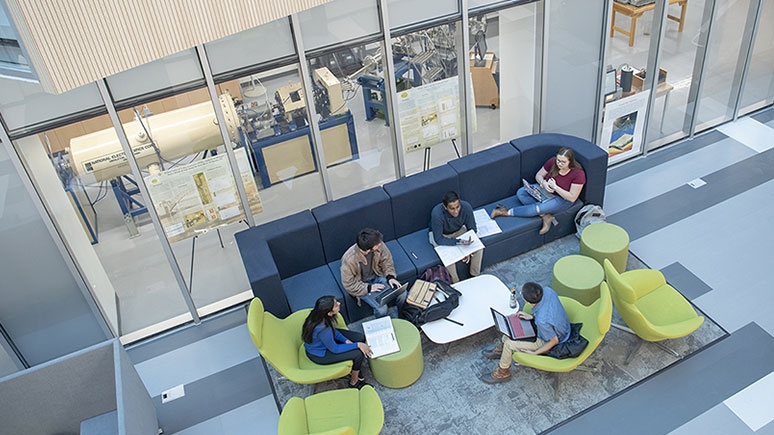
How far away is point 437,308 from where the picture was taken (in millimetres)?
5922

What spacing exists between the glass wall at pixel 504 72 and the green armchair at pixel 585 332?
9.25 feet

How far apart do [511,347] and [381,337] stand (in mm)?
1180

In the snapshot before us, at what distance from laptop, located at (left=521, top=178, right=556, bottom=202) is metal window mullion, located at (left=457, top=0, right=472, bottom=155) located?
0.89m

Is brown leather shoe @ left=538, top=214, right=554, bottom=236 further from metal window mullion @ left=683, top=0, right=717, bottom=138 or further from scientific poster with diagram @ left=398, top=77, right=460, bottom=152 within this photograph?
metal window mullion @ left=683, top=0, right=717, bottom=138

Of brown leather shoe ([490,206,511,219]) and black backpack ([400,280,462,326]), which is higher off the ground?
brown leather shoe ([490,206,511,219])

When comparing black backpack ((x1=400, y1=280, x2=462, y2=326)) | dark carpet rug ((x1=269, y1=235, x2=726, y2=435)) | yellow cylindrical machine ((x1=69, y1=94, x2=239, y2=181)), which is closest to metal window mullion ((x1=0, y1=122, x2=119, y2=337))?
yellow cylindrical machine ((x1=69, y1=94, x2=239, y2=181))

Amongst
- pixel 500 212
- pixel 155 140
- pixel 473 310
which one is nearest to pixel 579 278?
pixel 473 310

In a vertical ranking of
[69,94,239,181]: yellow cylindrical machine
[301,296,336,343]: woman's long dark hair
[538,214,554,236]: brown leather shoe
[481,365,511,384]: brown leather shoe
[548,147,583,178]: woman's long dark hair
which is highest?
[69,94,239,181]: yellow cylindrical machine

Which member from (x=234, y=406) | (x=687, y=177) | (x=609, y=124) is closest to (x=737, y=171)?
(x=687, y=177)

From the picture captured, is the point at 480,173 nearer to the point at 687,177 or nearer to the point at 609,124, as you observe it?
the point at 609,124

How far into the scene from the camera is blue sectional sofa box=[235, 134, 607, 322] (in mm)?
6574

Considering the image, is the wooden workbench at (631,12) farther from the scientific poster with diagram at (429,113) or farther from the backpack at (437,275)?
the backpack at (437,275)

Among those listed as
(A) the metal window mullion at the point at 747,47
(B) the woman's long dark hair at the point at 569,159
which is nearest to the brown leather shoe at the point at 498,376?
(B) the woman's long dark hair at the point at 569,159

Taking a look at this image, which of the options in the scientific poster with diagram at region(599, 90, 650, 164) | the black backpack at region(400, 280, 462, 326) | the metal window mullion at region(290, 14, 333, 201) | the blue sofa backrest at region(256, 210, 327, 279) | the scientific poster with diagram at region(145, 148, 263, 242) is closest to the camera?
the black backpack at region(400, 280, 462, 326)
